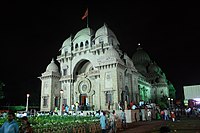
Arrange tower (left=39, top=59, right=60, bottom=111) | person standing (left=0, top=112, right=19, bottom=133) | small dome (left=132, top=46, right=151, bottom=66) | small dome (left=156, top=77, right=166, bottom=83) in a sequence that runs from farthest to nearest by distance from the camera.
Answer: small dome (left=132, top=46, right=151, bottom=66), small dome (left=156, top=77, right=166, bottom=83), tower (left=39, top=59, right=60, bottom=111), person standing (left=0, top=112, right=19, bottom=133)

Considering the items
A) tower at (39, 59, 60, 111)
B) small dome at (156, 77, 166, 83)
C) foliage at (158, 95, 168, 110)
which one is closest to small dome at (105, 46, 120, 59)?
tower at (39, 59, 60, 111)

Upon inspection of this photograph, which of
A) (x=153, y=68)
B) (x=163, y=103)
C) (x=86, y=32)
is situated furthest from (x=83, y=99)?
(x=153, y=68)

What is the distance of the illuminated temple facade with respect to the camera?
113ft

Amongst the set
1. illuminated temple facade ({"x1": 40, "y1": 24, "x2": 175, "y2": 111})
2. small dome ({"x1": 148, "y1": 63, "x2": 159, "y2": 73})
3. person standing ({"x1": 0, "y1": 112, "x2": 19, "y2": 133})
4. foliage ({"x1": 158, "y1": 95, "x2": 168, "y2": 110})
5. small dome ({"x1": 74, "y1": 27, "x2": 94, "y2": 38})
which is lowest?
foliage ({"x1": 158, "y1": 95, "x2": 168, "y2": 110})

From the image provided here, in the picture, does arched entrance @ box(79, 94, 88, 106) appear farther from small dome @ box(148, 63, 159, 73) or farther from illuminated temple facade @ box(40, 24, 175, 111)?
small dome @ box(148, 63, 159, 73)

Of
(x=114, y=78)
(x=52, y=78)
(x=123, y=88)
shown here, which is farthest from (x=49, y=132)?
(x=52, y=78)

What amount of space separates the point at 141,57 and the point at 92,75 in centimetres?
3925

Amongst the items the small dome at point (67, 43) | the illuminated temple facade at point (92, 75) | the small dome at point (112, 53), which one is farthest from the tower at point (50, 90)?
the small dome at point (112, 53)

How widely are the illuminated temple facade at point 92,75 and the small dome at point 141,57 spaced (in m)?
29.2

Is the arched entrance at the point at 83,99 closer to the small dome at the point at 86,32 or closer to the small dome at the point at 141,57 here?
the small dome at the point at 86,32

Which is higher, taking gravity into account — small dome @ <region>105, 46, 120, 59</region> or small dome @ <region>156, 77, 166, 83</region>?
small dome @ <region>105, 46, 120, 59</region>

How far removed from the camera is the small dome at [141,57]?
71750 millimetres

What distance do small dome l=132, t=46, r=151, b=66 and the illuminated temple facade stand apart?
29234mm

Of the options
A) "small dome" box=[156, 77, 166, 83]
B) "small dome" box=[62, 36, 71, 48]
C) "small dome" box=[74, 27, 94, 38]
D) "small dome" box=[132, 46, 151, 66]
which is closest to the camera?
"small dome" box=[74, 27, 94, 38]
